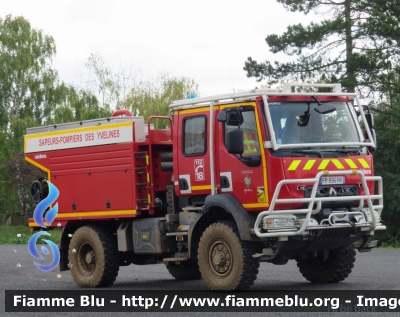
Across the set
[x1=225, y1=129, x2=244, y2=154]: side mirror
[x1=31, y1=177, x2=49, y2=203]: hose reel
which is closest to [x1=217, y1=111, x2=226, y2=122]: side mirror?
[x1=225, y1=129, x2=244, y2=154]: side mirror

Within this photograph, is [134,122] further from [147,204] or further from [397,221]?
[397,221]

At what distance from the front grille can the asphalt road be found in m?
1.32

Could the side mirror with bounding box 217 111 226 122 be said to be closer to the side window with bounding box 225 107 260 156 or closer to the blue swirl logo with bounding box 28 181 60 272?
the side window with bounding box 225 107 260 156

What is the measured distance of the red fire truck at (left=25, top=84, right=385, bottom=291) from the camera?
11.7 m

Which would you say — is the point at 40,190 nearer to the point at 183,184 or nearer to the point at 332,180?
the point at 183,184

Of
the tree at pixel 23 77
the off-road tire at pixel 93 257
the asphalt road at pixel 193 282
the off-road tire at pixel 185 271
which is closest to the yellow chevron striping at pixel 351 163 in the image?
the asphalt road at pixel 193 282

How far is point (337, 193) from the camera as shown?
1189 centimetres

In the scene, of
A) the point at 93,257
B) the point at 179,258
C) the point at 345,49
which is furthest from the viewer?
the point at 345,49

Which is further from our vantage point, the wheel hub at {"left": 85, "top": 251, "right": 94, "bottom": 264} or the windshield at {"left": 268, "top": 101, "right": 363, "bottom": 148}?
the wheel hub at {"left": 85, "top": 251, "right": 94, "bottom": 264}

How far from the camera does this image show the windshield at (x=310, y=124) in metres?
11.9

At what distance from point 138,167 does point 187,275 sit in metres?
2.78

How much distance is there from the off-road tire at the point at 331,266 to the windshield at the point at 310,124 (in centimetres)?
189

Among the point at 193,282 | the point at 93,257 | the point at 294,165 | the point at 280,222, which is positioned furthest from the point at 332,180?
the point at 93,257

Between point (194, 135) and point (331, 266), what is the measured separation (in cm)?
297
